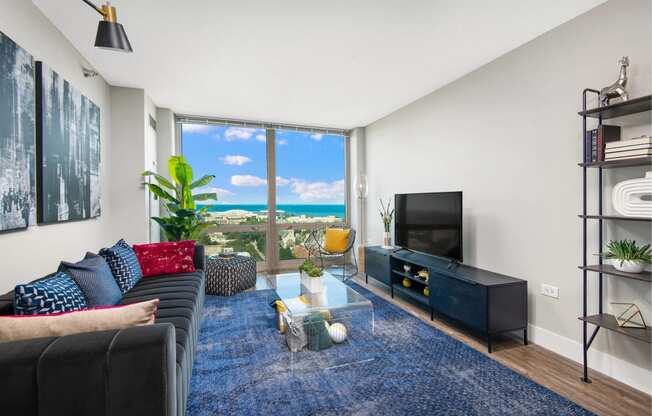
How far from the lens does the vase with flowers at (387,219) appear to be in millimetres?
4582

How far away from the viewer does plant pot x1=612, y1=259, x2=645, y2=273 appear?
1913 millimetres

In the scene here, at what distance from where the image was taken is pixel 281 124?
5492mm

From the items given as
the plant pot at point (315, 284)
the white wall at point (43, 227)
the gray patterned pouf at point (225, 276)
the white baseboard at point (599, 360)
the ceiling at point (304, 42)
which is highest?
the ceiling at point (304, 42)

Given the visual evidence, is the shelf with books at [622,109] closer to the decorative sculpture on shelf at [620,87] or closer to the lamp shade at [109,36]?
the decorative sculpture on shelf at [620,87]

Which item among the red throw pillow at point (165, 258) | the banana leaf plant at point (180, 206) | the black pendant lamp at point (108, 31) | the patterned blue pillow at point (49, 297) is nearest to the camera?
the patterned blue pillow at point (49, 297)

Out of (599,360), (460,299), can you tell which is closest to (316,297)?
(460,299)

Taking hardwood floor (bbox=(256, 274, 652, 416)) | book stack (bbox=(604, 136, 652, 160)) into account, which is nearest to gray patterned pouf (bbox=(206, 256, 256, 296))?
hardwood floor (bbox=(256, 274, 652, 416))

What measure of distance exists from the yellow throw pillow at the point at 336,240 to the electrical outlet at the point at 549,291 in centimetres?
284

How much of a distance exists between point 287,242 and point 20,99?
4.09 metres

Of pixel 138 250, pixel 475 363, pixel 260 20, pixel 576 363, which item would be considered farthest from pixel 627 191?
pixel 138 250

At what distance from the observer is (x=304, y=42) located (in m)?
2.71

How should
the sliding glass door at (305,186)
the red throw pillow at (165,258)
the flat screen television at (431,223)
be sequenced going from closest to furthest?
1. the red throw pillow at (165,258)
2. the flat screen television at (431,223)
3. the sliding glass door at (305,186)

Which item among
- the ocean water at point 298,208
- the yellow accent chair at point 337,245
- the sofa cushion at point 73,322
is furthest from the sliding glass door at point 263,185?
the sofa cushion at point 73,322

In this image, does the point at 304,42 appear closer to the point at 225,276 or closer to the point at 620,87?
the point at 620,87
